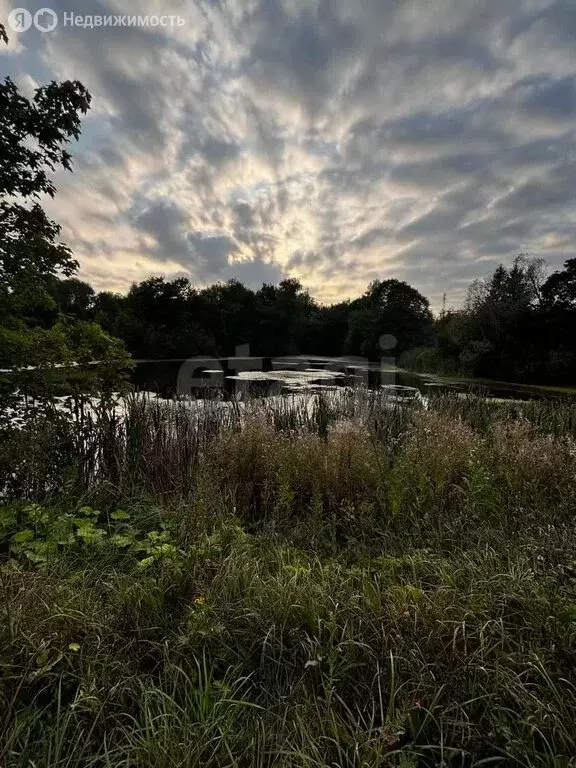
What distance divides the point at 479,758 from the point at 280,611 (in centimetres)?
95

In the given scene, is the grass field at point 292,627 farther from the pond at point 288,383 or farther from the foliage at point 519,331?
the foliage at point 519,331

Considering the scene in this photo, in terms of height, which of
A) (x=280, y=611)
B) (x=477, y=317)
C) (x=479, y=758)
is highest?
(x=477, y=317)

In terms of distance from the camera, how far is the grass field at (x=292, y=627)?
1.37 m

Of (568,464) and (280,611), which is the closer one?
(280,611)

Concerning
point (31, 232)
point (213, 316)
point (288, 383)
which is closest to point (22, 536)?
point (31, 232)

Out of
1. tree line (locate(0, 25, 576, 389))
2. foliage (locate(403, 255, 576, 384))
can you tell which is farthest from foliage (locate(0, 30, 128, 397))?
foliage (locate(403, 255, 576, 384))

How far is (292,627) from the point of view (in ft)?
6.25

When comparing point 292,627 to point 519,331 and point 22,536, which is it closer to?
point 22,536

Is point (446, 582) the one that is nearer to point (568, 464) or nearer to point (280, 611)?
point (280, 611)

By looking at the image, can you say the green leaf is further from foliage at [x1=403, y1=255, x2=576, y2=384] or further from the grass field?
foliage at [x1=403, y1=255, x2=576, y2=384]

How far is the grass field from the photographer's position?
1.37 meters

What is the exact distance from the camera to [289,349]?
2496 inches

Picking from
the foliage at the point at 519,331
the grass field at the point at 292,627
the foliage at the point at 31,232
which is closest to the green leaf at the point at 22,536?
the grass field at the point at 292,627

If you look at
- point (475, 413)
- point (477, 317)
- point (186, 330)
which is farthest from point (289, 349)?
point (475, 413)
